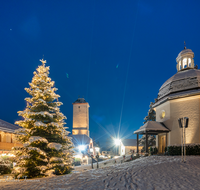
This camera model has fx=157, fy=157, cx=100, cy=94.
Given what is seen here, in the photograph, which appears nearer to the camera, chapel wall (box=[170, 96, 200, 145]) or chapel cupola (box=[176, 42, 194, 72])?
chapel wall (box=[170, 96, 200, 145])

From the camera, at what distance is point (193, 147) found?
48.8ft

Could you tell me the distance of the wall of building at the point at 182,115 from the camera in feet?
52.5

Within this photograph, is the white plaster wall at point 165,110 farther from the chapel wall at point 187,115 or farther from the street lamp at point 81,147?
the street lamp at point 81,147

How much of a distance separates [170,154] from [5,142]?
58.9 ft

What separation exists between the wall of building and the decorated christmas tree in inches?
453

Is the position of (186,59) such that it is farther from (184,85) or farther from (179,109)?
(179,109)

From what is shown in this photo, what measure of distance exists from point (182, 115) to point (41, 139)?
14.3 meters

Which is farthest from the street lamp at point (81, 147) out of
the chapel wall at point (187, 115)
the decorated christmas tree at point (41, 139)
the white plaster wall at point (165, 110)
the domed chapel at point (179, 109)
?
the decorated christmas tree at point (41, 139)

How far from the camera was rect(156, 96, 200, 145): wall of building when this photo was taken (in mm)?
15992

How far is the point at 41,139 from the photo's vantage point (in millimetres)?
10336

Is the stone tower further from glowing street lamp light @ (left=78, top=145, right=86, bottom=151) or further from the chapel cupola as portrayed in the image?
the chapel cupola

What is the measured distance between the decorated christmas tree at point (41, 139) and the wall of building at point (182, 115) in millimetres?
11498

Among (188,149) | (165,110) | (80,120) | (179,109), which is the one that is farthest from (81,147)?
(188,149)

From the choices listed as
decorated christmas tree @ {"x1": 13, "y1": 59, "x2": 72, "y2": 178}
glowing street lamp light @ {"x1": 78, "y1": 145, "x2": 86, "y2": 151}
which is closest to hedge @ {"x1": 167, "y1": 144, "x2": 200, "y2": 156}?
decorated christmas tree @ {"x1": 13, "y1": 59, "x2": 72, "y2": 178}
